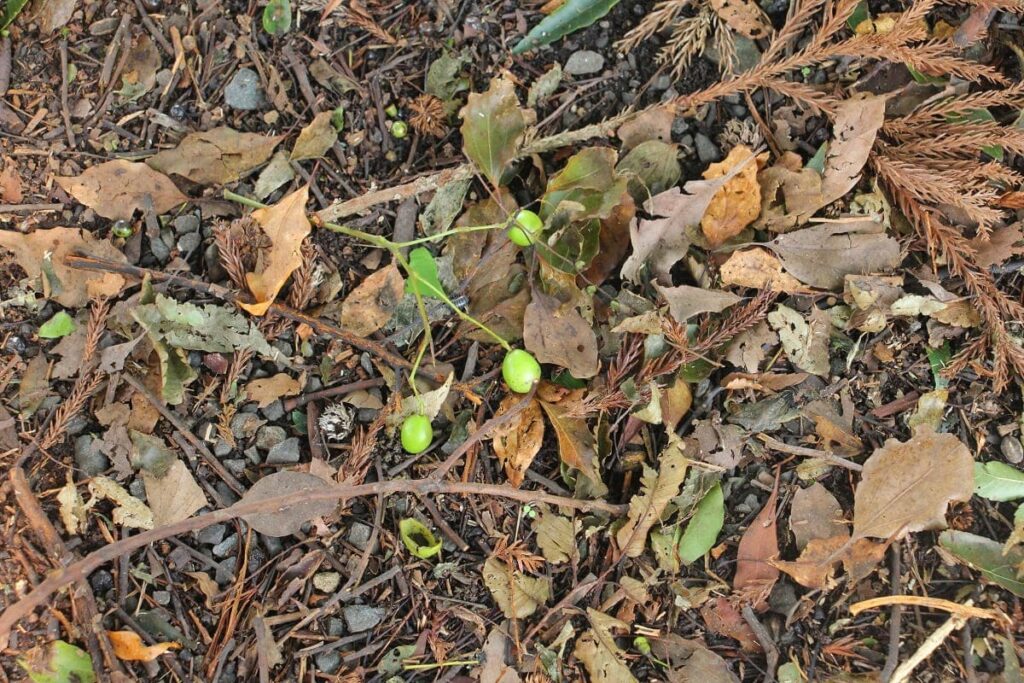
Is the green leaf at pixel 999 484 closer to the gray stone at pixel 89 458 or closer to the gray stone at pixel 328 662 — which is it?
the gray stone at pixel 328 662

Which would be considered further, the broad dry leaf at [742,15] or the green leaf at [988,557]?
the broad dry leaf at [742,15]

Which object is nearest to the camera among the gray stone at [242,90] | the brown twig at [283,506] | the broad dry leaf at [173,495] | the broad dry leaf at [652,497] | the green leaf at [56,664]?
the brown twig at [283,506]

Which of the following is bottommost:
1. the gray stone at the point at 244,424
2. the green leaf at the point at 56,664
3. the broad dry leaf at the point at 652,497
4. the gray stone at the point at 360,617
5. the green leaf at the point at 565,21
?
the gray stone at the point at 360,617

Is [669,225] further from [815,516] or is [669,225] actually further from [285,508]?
[285,508]

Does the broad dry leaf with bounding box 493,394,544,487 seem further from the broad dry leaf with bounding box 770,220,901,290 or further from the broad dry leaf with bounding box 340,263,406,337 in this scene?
the broad dry leaf with bounding box 770,220,901,290

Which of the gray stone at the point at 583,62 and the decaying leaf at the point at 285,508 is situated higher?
the gray stone at the point at 583,62

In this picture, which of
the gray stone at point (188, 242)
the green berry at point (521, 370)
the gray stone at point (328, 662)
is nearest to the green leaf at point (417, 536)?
the gray stone at point (328, 662)

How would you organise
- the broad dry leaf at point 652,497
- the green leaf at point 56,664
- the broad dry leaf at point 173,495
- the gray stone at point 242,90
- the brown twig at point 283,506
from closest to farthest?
the brown twig at point 283,506 < the green leaf at point 56,664 < the broad dry leaf at point 173,495 < the broad dry leaf at point 652,497 < the gray stone at point 242,90

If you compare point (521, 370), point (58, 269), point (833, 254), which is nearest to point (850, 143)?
point (833, 254)
